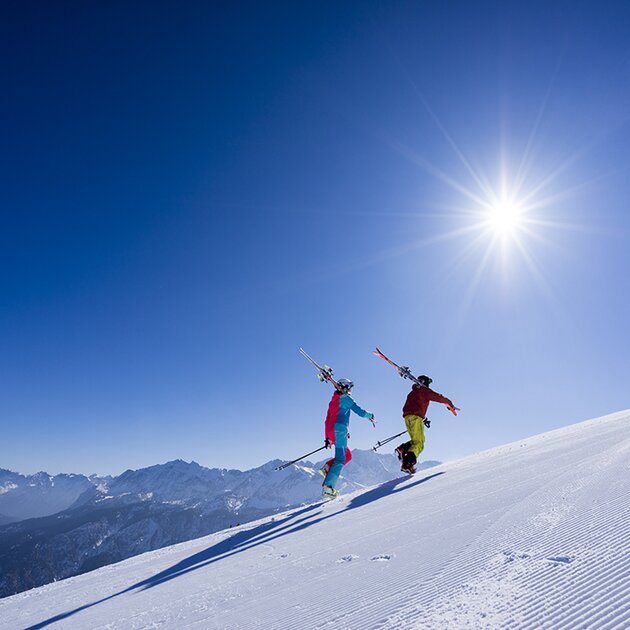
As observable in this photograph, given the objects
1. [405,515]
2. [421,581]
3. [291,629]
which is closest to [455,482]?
[405,515]

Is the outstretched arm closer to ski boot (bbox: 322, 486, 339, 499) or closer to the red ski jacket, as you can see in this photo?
the red ski jacket

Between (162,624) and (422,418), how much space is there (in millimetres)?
10469

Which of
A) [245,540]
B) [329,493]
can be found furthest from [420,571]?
[329,493]

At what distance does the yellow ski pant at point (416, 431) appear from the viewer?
1254 centimetres

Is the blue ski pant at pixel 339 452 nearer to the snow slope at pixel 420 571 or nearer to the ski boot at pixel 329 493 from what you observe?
the ski boot at pixel 329 493

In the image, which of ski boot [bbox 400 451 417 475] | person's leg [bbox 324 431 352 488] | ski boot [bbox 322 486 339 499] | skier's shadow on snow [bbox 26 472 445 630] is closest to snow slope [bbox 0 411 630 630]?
skier's shadow on snow [bbox 26 472 445 630]

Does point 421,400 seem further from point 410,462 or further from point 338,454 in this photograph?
point 338,454

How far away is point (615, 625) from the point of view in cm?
192

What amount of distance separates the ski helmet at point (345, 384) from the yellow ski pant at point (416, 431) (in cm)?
203

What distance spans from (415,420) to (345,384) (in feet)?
8.10

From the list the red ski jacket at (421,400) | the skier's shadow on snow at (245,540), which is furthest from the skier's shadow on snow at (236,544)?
the red ski jacket at (421,400)

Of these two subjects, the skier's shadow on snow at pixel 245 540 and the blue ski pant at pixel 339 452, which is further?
the blue ski pant at pixel 339 452

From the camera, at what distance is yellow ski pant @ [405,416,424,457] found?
12.5 metres

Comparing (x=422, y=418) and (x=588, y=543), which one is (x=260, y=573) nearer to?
(x=588, y=543)
